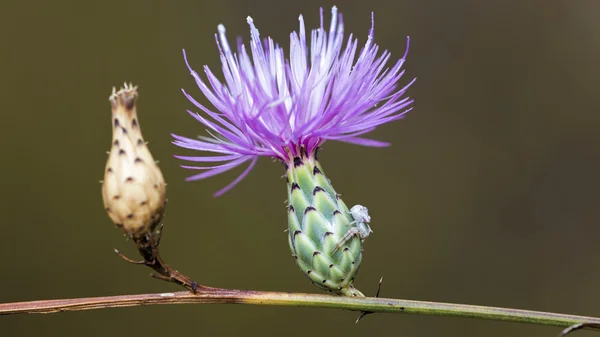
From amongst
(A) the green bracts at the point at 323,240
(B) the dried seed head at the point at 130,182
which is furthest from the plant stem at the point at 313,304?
(B) the dried seed head at the point at 130,182

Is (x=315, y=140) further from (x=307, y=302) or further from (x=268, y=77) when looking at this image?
(x=307, y=302)

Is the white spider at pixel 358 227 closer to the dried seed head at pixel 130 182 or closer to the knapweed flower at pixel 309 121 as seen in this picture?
the knapweed flower at pixel 309 121

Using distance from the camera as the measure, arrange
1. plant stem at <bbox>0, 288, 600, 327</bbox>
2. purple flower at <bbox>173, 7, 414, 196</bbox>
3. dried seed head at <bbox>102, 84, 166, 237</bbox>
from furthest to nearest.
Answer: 1. purple flower at <bbox>173, 7, 414, 196</bbox>
2. plant stem at <bbox>0, 288, 600, 327</bbox>
3. dried seed head at <bbox>102, 84, 166, 237</bbox>

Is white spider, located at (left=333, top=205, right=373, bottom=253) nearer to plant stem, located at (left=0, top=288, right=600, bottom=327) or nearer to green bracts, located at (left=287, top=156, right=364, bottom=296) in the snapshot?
green bracts, located at (left=287, top=156, right=364, bottom=296)

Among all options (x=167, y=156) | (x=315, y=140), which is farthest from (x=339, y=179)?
(x=315, y=140)

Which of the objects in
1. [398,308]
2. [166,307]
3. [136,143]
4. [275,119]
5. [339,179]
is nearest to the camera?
[136,143]

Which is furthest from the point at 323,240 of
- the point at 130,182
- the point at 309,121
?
the point at 130,182

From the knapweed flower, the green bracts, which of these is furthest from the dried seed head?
the green bracts
